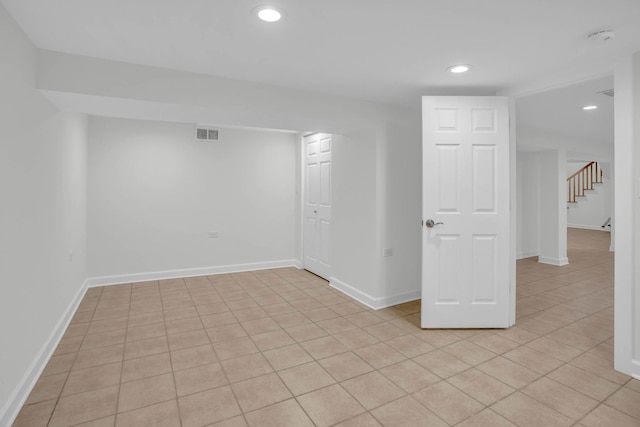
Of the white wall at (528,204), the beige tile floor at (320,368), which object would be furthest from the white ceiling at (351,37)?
the white wall at (528,204)

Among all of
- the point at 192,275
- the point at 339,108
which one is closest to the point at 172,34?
the point at 339,108

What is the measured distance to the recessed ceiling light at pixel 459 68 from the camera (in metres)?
2.70

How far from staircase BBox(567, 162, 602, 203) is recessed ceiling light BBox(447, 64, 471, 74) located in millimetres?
12519

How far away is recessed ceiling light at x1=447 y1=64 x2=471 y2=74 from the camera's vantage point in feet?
8.87

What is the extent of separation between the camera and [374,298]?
3.80 meters

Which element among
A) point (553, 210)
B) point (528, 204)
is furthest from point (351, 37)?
point (528, 204)

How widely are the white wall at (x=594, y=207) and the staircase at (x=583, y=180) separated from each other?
16 centimetres

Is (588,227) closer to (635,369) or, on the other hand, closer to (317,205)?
(317,205)

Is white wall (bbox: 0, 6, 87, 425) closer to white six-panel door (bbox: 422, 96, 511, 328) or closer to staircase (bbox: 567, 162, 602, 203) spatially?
white six-panel door (bbox: 422, 96, 511, 328)

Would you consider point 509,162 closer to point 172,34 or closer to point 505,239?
point 505,239

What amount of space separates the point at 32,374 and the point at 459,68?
3.88 meters

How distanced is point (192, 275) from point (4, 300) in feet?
10.8

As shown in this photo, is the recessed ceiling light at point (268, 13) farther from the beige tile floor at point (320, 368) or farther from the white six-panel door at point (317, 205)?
the white six-panel door at point (317, 205)

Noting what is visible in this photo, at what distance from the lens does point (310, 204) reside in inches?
211
